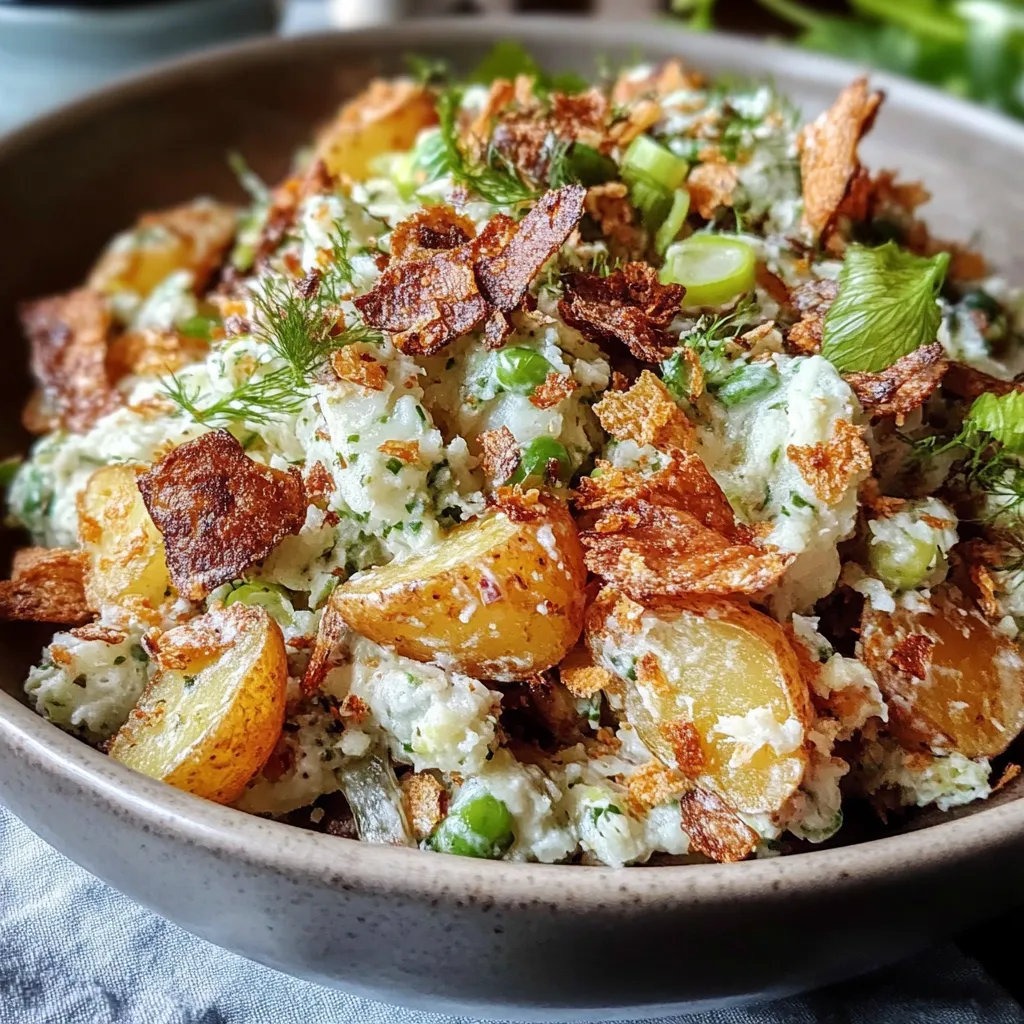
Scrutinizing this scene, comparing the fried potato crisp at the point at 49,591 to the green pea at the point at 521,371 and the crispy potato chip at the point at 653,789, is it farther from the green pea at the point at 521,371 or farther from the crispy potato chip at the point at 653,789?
the crispy potato chip at the point at 653,789

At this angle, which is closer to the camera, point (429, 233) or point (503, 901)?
point (503, 901)

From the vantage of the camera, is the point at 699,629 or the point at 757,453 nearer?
the point at 699,629

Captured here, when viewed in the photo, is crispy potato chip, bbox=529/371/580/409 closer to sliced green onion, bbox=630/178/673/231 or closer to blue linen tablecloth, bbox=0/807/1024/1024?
sliced green onion, bbox=630/178/673/231

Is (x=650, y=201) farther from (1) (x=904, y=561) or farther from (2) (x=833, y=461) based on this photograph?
(1) (x=904, y=561)

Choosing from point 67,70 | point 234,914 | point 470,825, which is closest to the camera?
point 234,914

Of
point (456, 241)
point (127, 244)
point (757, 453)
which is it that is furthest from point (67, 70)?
point (757, 453)

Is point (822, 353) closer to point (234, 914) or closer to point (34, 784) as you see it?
point (234, 914)

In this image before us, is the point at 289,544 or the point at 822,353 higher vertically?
the point at 822,353

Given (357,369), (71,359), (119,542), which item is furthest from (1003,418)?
(71,359)
